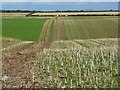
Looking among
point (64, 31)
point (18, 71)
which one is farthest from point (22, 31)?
point (18, 71)

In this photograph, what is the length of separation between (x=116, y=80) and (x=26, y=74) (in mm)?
4477

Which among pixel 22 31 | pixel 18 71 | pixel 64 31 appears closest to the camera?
pixel 18 71

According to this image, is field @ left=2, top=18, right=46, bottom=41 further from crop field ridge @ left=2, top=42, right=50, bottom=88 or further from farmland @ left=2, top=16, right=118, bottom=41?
crop field ridge @ left=2, top=42, right=50, bottom=88

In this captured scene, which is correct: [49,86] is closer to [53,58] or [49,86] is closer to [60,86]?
[60,86]

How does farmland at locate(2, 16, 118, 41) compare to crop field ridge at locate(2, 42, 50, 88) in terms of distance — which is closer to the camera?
crop field ridge at locate(2, 42, 50, 88)

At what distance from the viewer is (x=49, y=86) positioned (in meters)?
14.5

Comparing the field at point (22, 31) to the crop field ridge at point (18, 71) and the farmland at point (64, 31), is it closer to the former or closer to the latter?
the farmland at point (64, 31)

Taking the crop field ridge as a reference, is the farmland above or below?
above

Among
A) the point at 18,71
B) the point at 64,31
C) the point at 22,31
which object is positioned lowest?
the point at 18,71

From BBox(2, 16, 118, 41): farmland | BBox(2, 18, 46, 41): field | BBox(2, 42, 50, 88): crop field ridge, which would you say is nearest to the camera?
BBox(2, 42, 50, 88): crop field ridge

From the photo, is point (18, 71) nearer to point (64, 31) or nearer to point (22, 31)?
point (64, 31)

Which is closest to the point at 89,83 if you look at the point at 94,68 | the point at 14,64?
the point at 94,68

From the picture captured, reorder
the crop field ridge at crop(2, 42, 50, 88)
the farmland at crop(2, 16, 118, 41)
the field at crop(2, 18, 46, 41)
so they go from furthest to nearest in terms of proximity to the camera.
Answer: the field at crop(2, 18, 46, 41) < the farmland at crop(2, 16, 118, 41) < the crop field ridge at crop(2, 42, 50, 88)

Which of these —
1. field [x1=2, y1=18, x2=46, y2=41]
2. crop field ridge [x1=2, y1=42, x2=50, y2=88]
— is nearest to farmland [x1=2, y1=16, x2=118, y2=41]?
field [x1=2, y1=18, x2=46, y2=41]
